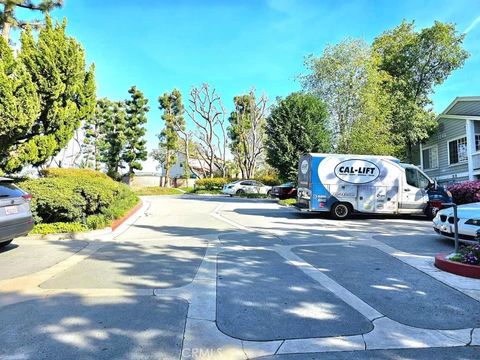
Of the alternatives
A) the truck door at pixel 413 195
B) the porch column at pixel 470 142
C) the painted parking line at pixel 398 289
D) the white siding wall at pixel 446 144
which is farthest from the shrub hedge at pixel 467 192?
the painted parking line at pixel 398 289

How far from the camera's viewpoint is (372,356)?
3512 millimetres

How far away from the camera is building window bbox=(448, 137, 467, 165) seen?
23.0 meters

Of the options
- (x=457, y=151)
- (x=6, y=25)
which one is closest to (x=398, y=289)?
(x=6, y=25)

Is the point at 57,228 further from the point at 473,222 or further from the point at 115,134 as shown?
the point at 115,134

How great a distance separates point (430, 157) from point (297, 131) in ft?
36.5

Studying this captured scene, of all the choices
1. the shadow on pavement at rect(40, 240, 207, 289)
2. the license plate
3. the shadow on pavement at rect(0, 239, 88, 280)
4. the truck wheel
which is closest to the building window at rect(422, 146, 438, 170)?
the truck wheel

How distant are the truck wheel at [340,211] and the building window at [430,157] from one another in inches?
606

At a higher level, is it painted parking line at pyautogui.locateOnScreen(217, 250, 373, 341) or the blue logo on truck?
the blue logo on truck

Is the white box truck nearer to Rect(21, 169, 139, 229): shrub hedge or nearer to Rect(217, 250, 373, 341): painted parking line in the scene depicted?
Rect(21, 169, 139, 229): shrub hedge

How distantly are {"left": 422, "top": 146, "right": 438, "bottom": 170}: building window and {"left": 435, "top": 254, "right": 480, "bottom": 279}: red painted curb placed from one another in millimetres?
22083

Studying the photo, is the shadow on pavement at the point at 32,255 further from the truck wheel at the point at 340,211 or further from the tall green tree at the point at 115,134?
the tall green tree at the point at 115,134

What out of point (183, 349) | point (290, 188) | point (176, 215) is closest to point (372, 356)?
point (183, 349)

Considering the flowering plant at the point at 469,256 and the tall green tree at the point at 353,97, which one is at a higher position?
the tall green tree at the point at 353,97

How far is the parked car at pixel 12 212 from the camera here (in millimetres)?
7203
